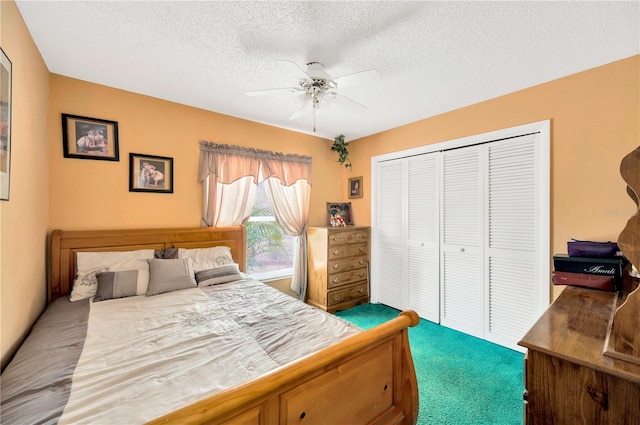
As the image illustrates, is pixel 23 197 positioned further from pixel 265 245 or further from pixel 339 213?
pixel 339 213

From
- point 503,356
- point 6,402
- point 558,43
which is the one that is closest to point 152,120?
point 6,402

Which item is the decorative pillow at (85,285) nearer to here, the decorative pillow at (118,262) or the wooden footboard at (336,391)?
the decorative pillow at (118,262)

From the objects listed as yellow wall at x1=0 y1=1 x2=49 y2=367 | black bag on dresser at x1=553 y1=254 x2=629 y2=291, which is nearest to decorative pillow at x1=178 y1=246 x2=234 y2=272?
yellow wall at x1=0 y1=1 x2=49 y2=367

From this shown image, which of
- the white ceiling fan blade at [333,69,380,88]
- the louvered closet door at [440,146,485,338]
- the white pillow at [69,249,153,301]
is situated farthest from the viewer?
the louvered closet door at [440,146,485,338]

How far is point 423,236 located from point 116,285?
3102 mm

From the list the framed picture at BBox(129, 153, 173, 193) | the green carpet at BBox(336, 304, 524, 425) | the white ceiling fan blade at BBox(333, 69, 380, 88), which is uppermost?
the white ceiling fan blade at BBox(333, 69, 380, 88)

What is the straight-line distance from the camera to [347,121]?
3305mm

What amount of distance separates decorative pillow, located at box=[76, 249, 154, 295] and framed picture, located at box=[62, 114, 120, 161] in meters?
0.88

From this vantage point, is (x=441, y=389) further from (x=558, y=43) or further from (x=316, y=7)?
(x=316, y=7)

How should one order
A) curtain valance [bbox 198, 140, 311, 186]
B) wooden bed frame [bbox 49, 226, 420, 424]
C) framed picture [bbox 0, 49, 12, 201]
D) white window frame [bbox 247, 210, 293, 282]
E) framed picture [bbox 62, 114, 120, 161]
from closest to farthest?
→ wooden bed frame [bbox 49, 226, 420, 424] < framed picture [bbox 0, 49, 12, 201] < framed picture [bbox 62, 114, 120, 161] < curtain valance [bbox 198, 140, 311, 186] < white window frame [bbox 247, 210, 293, 282]

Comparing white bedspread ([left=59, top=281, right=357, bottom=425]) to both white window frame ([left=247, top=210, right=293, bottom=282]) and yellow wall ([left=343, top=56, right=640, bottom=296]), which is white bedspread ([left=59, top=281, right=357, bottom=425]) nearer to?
white window frame ([left=247, top=210, right=293, bottom=282])

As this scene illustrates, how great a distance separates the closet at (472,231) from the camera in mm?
2395

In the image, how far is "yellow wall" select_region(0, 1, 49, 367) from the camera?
1.38 metres

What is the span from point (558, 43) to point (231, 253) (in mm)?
3321
